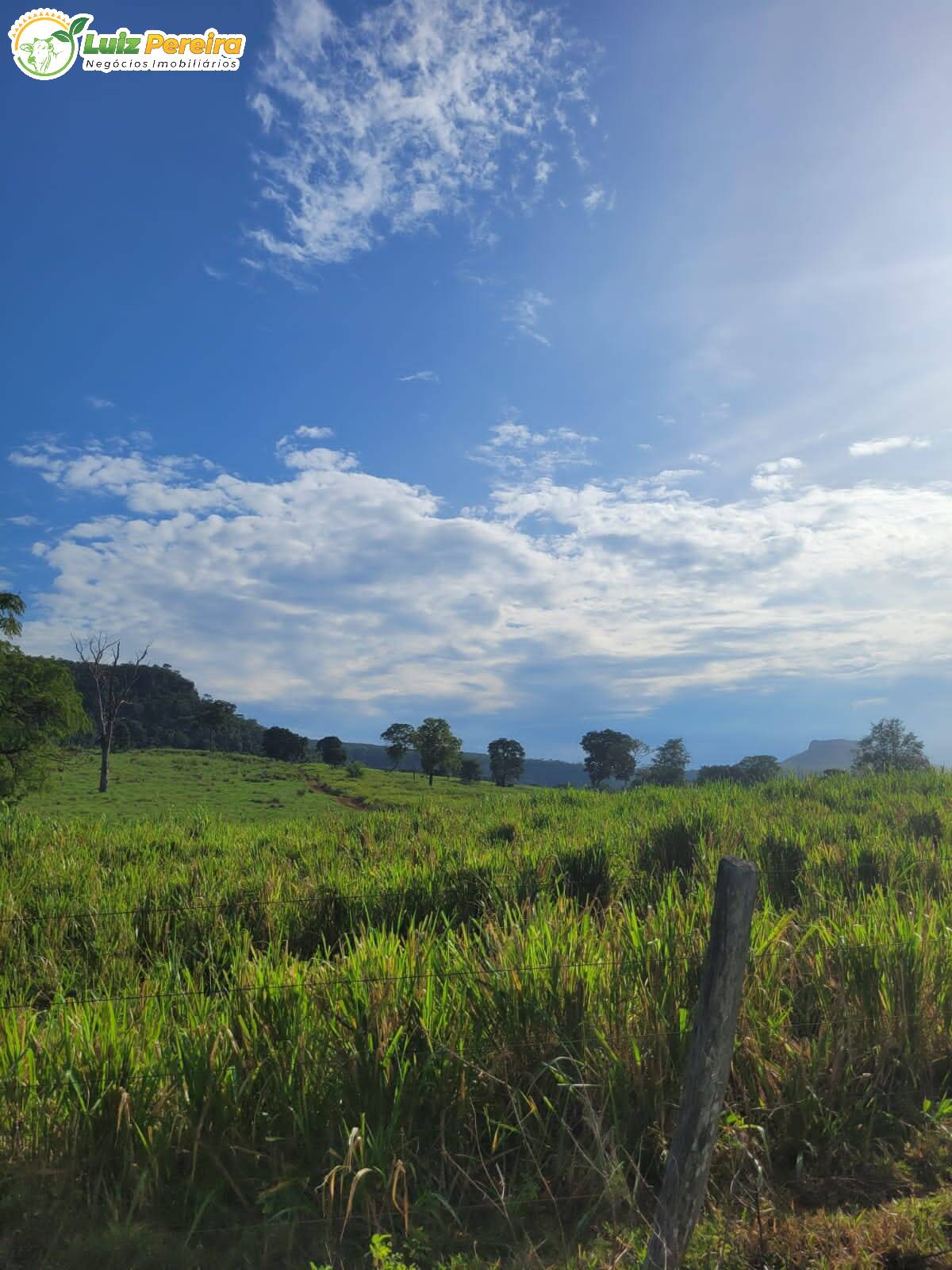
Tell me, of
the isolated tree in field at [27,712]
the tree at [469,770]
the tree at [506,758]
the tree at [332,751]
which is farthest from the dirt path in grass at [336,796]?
the tree at [506,758]

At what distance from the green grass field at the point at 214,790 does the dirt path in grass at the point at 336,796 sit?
12 cm

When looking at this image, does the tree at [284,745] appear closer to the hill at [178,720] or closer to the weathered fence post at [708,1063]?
the hill at [178,720]

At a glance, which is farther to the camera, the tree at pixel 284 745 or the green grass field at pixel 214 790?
the tree at pixel 284 745

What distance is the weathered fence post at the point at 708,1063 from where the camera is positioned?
3021 mm

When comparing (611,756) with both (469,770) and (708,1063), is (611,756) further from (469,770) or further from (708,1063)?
(708,1063)

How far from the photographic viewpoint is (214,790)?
160ft

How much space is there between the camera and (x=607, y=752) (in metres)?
114

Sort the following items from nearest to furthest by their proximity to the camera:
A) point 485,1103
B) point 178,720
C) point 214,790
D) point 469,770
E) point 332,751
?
point 485,1103 → point 214,790 → point 332,751 → point 469,770 → point 178,720

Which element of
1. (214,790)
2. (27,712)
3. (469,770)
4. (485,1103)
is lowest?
(214,790)

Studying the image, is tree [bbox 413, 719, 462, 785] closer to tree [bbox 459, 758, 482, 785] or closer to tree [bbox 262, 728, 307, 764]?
tree [bbox 459, 758, 482, 785]

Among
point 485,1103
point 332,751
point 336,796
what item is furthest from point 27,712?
point 332,751

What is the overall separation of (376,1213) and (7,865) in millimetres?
10929

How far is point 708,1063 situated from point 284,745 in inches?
4391

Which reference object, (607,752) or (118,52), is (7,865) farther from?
(607,752)
